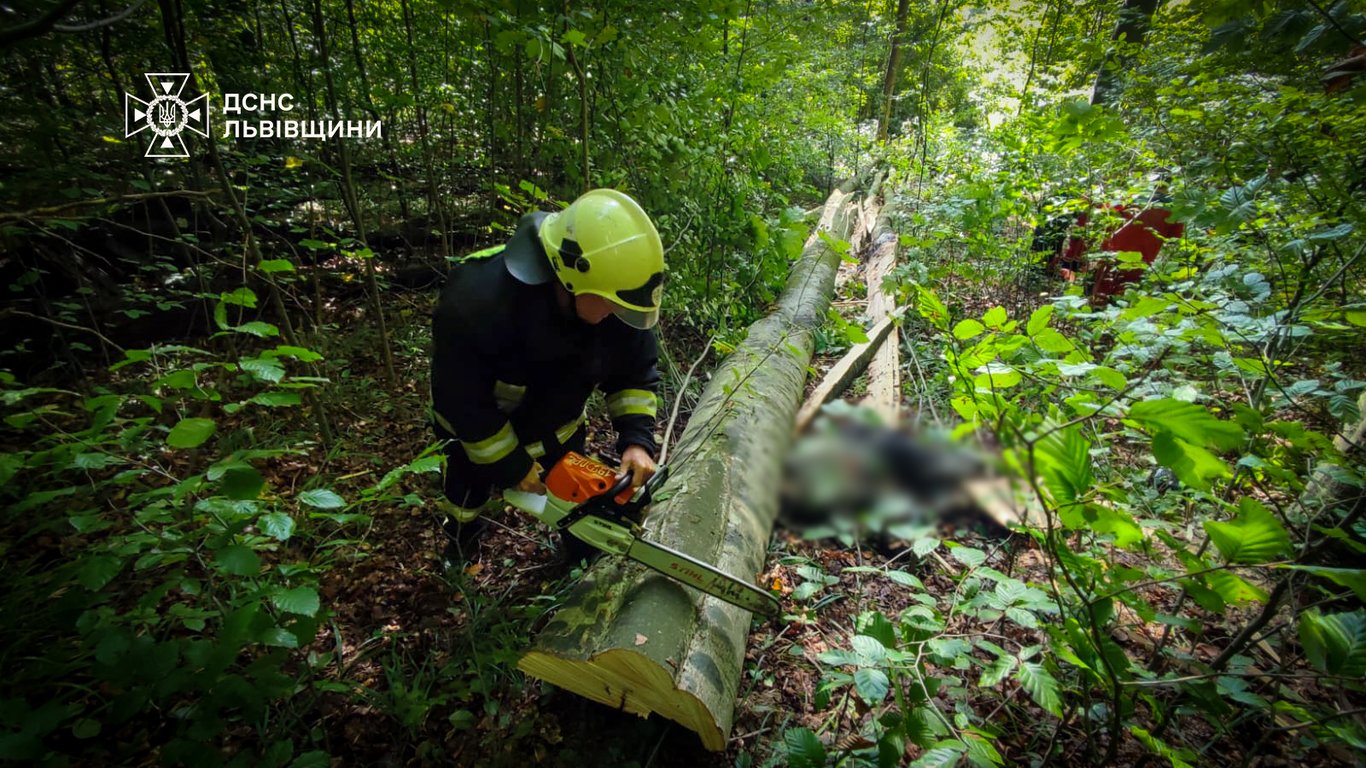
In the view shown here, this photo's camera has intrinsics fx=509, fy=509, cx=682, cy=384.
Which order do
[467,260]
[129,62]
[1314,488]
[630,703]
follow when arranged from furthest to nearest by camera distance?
[129,62], [467,260], [1314,488], [630,703]

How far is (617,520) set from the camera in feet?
6.51

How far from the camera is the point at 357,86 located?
150 inches

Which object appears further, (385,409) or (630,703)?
(385,409)

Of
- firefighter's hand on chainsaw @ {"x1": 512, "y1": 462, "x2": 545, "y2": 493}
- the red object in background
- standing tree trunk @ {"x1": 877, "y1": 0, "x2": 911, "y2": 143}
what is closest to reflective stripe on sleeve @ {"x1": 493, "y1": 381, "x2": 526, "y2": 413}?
firefighter's hand on chainsaw @ {"x1": 512, "y1": 462, "x2": 545, "y2": 493}

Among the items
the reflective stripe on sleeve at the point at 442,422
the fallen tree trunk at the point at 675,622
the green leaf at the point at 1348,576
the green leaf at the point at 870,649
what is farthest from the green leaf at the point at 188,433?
the green leaf at the point at 1348,576

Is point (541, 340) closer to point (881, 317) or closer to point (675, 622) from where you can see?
point (675, 622)

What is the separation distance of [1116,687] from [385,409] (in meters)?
4.07

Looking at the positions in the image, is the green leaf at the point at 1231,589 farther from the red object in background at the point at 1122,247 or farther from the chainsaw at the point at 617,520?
the red object in background at the point at 1122,247

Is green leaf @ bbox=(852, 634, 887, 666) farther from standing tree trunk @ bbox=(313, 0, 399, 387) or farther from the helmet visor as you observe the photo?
standing tree trunk @ bbox=(313, 0, 399, 387)

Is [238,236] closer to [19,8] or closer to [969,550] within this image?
[19,8]

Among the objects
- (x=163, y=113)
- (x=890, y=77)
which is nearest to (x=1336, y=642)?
(x=163, y=113)

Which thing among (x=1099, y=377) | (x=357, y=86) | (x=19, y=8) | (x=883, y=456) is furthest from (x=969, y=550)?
(x=357, y=86)

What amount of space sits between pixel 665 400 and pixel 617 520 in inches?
80.0

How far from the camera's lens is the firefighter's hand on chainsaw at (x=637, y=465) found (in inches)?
92.3
